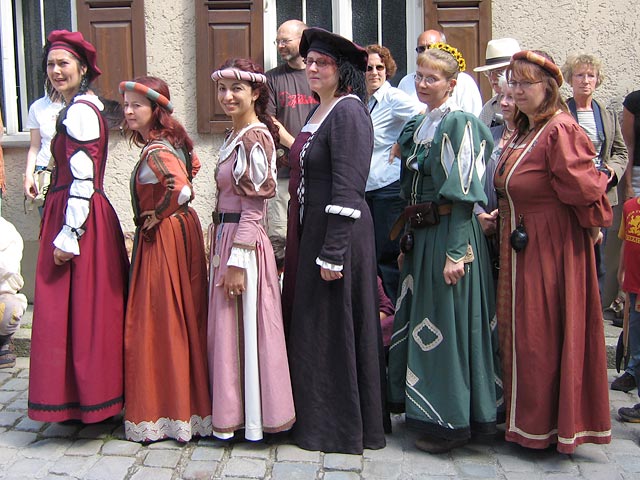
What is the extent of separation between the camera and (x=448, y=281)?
12.2 ft

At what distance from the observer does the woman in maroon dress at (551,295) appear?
3623 mm

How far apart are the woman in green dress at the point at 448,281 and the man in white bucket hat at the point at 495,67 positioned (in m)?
1.02

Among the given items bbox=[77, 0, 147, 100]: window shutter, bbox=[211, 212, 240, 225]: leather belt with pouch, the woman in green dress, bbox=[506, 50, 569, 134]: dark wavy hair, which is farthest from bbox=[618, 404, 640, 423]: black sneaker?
bbox=[77, 0, 147, 100]: window shutter

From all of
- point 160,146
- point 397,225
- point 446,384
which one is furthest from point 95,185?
point 446,384

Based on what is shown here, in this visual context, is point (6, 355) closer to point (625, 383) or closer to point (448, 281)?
point (448, 281)

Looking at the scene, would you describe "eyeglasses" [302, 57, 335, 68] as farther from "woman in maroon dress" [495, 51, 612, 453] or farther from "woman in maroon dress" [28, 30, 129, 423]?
"woman in maroon dress" [28, 30, 129, 423]

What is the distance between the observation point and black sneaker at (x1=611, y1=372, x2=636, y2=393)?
4.62 meters

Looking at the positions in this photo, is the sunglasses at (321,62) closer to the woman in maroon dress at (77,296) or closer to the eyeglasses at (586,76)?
the woman in maroon dress at (77,296)

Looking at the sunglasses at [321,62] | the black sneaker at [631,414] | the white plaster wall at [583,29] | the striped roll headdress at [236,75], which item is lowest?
the black sneaker at [631,414]

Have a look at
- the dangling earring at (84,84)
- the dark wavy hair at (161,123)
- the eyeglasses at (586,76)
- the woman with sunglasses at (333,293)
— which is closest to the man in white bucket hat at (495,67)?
the eyeglasses at (586,76)

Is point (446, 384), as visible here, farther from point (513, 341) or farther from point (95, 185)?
point (95, 185)

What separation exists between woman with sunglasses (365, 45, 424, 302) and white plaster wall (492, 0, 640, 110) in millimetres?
1314

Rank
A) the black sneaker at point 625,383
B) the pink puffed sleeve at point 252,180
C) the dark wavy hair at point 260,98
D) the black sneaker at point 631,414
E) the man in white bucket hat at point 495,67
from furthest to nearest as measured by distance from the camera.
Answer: the man in white bucket hat at point 495,67 → the black sneaker at point 625,383 → the black sneaker at point 631,414 → the dark wavy hair at point 260,98 → the pink puffed sleeve at point 252,180

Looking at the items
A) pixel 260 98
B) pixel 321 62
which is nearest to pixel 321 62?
pixel 321 62
